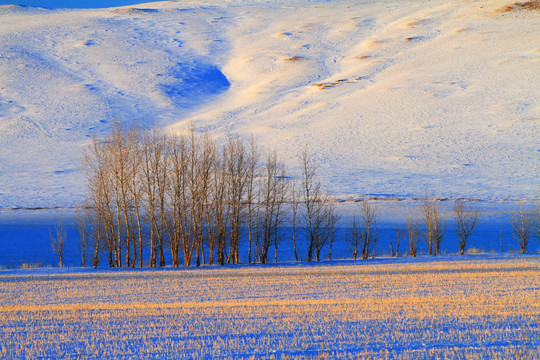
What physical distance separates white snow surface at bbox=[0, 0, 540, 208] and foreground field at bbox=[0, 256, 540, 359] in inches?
1309

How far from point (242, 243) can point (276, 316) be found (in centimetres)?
2555

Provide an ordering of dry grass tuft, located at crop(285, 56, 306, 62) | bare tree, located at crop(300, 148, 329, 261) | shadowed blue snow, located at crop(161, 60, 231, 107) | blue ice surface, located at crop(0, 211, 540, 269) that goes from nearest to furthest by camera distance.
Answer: bare tree, located at crop(300, 148, 329, 261) < blue ice surface, located at crop(0, 211, 540, 269) < shadowed blue snow, located at crop(161, 60, 231, 107) < dry grass tuft, located at crop(285, 56, 306, 62)

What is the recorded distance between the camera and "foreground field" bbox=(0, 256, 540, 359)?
31.3 ft

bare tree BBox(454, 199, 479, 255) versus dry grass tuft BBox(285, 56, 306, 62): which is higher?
→ dry grass tuft BBox(285, 56, 306, 62)

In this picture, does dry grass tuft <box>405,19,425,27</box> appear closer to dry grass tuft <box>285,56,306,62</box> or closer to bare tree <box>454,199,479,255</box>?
dry grass tuft <box>285,56,306,62</box>

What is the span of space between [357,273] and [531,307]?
33.1ft

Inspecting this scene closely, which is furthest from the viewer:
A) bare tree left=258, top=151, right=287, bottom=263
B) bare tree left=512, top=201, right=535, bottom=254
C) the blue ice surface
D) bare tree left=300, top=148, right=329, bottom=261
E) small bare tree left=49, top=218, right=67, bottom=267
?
the blue ice surface

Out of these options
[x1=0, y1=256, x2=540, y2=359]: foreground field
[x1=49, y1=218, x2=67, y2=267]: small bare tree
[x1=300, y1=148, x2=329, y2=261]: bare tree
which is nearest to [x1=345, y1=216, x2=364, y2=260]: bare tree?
[x1=300, y1=148, x2=329, y2=261]: bare tree

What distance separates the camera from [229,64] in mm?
129875

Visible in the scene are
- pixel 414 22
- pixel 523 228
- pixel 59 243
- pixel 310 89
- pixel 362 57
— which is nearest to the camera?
pixel 59 243

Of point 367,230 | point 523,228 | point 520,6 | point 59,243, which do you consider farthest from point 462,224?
point 520,6

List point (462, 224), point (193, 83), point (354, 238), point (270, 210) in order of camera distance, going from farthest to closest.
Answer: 1. point (193, 83)
2. point (354, 238)
3. point (462, 224)
4. point (270, 210)

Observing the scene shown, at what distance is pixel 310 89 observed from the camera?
328ft

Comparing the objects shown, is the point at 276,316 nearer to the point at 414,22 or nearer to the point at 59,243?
the point at 59,243
